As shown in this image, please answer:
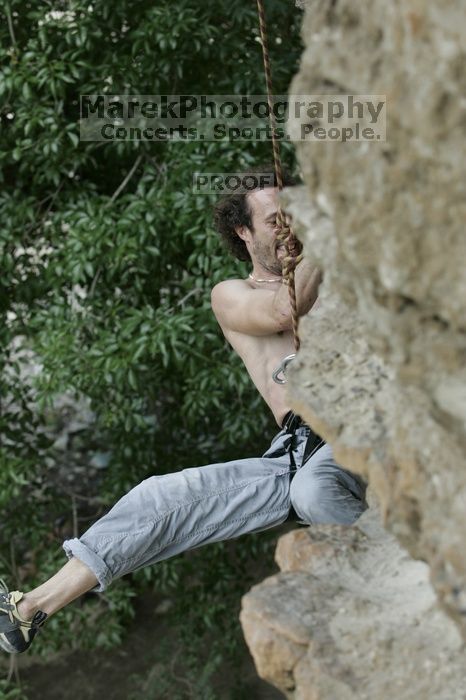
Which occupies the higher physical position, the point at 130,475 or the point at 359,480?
the point at 359,480

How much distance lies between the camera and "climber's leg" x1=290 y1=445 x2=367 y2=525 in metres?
2.59

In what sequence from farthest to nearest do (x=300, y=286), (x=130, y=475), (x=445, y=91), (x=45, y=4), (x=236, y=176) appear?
(x=130, y=475) → (x=45, y=4) → (x=236, y=176) → (x=300, y=286) → (x=445, y=91)

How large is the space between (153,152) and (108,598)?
2.05m

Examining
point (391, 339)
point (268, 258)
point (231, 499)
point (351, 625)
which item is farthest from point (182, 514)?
point (391, 339)

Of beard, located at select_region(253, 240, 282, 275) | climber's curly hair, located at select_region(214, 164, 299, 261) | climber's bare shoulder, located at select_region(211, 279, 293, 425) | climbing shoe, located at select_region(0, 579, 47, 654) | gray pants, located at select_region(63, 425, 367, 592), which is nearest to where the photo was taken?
gray pants, located at select_region(63, 425, 367, 592)

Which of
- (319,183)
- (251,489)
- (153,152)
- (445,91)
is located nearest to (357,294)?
(319,183)

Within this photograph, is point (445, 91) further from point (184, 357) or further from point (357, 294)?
point (184, 357)

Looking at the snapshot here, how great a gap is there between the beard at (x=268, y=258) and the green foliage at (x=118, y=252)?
64 cm

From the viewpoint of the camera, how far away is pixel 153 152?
4.38 m

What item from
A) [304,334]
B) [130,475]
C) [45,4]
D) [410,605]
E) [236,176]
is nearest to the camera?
[410,605]

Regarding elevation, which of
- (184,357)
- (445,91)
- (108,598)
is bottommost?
(108,598)

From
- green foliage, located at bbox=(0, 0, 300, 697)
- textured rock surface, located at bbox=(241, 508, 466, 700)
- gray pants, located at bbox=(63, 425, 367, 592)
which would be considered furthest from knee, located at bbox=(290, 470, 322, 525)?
green foliage, located at bbox=(0, 0, 300, 697)

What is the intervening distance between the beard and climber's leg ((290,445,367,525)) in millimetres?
649

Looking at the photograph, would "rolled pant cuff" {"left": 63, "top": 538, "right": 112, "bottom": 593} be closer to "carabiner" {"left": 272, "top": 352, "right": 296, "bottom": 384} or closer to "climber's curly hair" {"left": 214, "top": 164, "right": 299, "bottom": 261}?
Result: "carabiner" {"left": 272, "top": 352, "right": 296, "bottom": 384}
